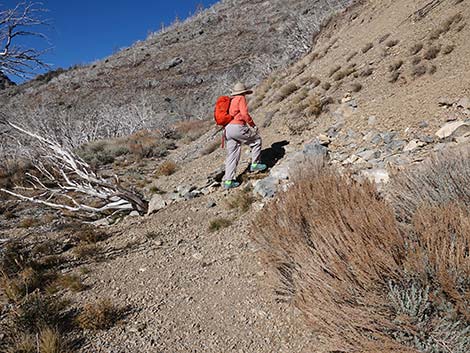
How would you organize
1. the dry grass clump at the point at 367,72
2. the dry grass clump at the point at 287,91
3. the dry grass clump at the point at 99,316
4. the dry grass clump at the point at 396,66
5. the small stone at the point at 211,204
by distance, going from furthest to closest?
the dry grass clump at the point at 287,91 < the dry grass clump at the point at 367,72 < the dry grass clump at the point at 396,66 < the small stone at the point at 211,204 < the dry grass clump at the point at 99,316

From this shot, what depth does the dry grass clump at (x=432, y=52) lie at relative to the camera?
6950 millimetres

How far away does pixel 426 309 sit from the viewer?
1.89 metres

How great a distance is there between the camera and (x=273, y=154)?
22.4 ft

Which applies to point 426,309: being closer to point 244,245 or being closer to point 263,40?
point 244,245

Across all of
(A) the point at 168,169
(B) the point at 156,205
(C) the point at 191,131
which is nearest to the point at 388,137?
(B) the point at 156,205

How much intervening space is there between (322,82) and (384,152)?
5230 millimetres

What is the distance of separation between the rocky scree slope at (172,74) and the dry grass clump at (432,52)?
1119 inches

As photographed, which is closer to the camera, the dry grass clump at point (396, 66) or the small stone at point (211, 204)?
the small stone at point (211, 204)

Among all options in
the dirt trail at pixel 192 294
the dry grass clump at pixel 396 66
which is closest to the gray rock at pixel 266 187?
the dirt trail at pixel 192 294

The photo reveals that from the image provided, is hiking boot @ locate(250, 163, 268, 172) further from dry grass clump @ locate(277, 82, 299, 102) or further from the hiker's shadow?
dry grass clump @ locate(277, 82, 299, 102)

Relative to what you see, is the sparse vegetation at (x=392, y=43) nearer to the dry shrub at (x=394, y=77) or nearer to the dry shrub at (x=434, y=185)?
the dry shrub at (x=394, y=77)

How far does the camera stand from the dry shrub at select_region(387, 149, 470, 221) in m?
2.76

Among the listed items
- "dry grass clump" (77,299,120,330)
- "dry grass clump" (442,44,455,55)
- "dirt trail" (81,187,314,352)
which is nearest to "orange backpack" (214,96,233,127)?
"dirt trail" (81,187,314,352)

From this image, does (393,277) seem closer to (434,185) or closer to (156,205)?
(434,185)
